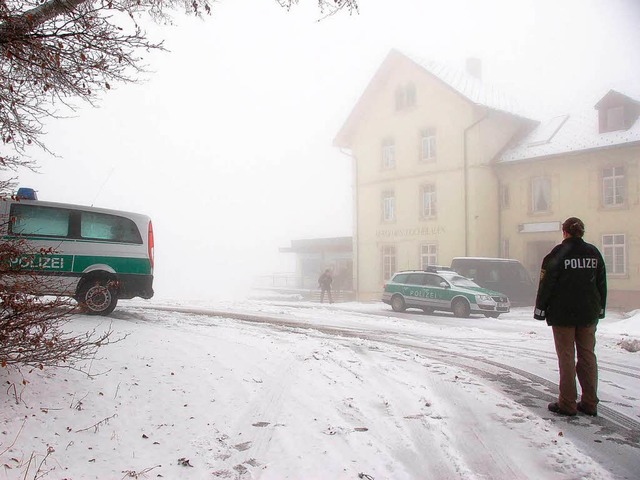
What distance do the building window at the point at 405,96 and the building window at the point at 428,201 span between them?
4.61 meters

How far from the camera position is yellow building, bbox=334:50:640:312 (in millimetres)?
22484

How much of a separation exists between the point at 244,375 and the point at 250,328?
160 inches

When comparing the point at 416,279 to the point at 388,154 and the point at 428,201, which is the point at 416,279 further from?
the point at 388,154

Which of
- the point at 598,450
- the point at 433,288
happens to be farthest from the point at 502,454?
the point at 433,288

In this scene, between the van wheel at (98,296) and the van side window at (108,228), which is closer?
the van wheel at (98,296)

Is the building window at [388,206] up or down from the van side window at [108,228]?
up

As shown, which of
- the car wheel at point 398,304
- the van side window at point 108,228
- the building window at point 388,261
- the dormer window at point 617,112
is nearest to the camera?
the van side window at point 108,228

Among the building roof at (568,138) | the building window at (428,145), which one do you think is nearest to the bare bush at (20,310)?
the building roof at (568,138)

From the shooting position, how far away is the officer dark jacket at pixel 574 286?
502 cm

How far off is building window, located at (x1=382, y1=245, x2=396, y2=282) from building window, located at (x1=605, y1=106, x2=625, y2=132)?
1174cm

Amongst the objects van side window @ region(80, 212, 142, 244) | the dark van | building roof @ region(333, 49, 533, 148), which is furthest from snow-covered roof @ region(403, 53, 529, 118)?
van side window @ region(80, 212, 142, 244)

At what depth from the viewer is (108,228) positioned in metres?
9.80

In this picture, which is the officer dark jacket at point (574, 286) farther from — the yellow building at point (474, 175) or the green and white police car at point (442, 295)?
the yellow building at point (474, 175)

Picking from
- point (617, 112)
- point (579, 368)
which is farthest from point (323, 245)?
point (579, 368)
